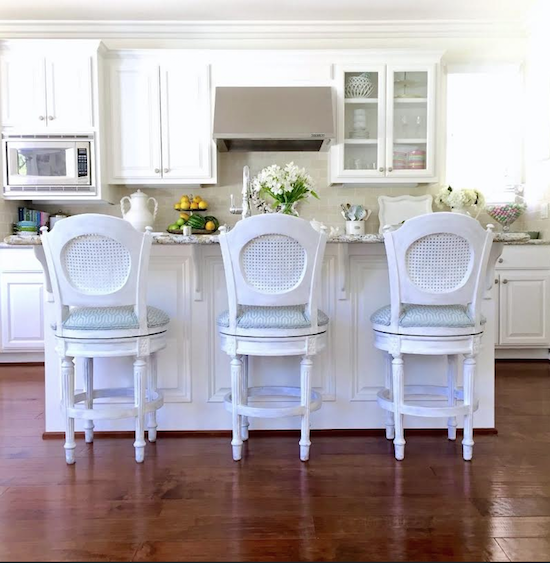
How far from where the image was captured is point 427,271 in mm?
2053

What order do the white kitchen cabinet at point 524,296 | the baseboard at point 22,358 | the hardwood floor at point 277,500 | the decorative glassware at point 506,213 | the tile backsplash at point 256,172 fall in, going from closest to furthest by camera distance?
the hardwood floor at point 277,500 → the white kitchen cabinet at point 524,296 → the baseboard at point 22,358 → the decorative glassware at point 506,213 → the tile backsplash at point 256,172

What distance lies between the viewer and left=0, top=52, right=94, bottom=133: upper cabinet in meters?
3.85

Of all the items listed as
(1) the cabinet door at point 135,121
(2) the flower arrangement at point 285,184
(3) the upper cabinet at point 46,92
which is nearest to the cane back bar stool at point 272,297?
(2) the flower arrangement at point 285,184

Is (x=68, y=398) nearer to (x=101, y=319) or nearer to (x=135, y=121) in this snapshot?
(x=101, y=319)

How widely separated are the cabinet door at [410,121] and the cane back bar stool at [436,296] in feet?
6.70

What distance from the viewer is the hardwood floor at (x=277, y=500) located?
1.50m

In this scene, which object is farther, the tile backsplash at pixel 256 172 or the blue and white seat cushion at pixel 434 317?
→ the tile backsplash at pixel 256 172

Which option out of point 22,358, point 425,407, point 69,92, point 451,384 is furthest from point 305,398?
point 69,92

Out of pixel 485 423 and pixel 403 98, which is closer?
pixel 485 423

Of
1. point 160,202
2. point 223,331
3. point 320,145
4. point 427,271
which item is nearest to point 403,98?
point 320,145

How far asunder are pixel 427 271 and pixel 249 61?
8.38ft

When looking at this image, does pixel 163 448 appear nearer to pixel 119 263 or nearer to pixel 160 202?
pixel 119 263

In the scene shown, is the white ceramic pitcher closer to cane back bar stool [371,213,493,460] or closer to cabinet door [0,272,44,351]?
cabinet door [0,272,44,351]

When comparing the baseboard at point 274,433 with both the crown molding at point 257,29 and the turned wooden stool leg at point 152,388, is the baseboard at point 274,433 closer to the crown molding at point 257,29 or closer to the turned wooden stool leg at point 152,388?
the turned wooden stool leg at point 152,388
